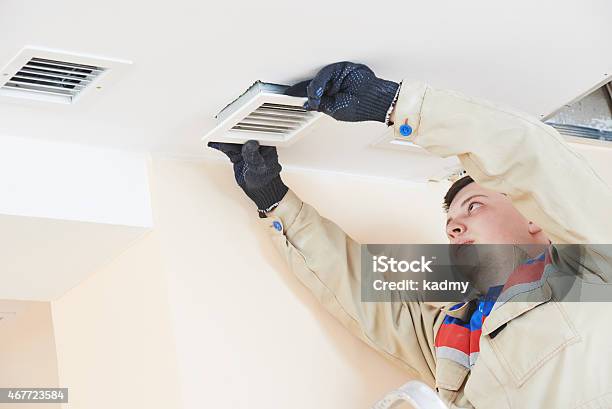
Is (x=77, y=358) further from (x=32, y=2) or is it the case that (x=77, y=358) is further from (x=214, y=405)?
(x=32, y=2)

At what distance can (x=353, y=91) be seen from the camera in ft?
5.71

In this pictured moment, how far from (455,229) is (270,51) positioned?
27.3 inches

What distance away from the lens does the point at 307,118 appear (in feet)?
6.47

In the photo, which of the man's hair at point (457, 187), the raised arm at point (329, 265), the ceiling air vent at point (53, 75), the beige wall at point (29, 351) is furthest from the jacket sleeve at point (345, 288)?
the beige wall at point (29, 351)

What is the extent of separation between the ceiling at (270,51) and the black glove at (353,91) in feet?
0.12

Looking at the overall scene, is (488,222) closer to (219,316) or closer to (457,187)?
(457,187)

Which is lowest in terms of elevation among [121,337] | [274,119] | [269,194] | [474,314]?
[474,314]

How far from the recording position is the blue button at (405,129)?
1.74 metres

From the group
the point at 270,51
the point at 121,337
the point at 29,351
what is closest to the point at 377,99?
the point at 270,51

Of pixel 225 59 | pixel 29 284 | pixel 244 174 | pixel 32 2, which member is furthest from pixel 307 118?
pixel 29 284

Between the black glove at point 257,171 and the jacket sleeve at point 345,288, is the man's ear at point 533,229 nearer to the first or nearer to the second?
the jacket sleeve at point 345,288

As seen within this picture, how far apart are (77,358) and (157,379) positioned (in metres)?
0.56

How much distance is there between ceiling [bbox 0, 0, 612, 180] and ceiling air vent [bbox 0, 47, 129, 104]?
0.07 feet

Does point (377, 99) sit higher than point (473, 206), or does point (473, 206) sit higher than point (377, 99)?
point (377, 99)
